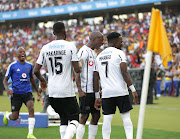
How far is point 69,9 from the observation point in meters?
37.2

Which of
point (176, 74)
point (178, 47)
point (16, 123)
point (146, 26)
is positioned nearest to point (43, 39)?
point (146, 26)

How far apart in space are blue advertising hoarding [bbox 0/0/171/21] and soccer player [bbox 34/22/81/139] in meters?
26.1

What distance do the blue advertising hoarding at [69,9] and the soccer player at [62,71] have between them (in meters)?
26.1

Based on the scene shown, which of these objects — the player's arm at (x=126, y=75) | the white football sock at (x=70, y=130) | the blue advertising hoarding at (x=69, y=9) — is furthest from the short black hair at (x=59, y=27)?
the blue advertising hoarding at (x=69, y=9)

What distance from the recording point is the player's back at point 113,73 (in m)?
6.48

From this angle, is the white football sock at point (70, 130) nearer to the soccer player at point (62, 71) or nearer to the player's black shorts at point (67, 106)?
the soccer player at point (62, 71)

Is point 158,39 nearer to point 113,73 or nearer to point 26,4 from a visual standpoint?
point 113,73

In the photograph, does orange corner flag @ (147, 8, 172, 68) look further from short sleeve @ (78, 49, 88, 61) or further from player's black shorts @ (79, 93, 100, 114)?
player's black shorts @ (79, 93, 100, 114)

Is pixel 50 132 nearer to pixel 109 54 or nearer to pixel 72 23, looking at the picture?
pixel 109 54

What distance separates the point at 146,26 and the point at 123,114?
24702mm

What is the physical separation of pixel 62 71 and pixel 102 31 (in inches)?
1126

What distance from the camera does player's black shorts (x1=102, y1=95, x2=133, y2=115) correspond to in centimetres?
649

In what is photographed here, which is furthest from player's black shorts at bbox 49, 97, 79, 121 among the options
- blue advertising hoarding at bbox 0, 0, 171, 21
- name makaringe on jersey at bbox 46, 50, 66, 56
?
blue advertising hoarding at bbox 0, 0, 171, 21

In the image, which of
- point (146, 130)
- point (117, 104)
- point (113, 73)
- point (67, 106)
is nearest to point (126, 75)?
point (113, 73)
